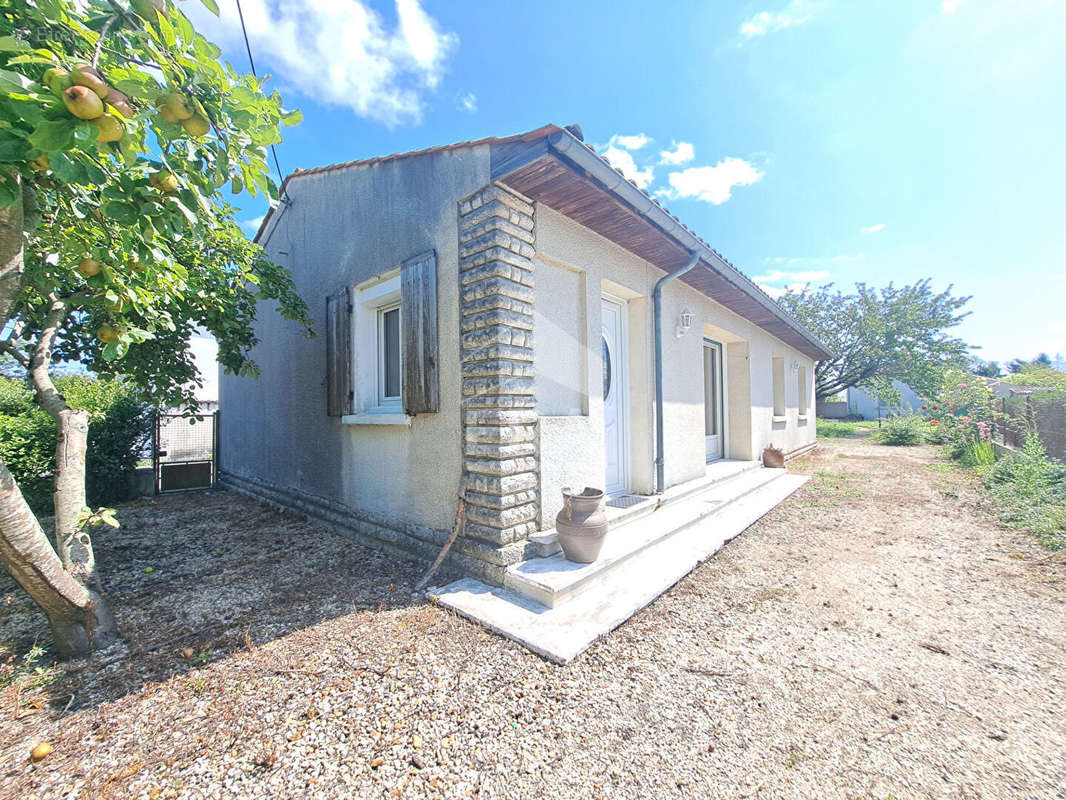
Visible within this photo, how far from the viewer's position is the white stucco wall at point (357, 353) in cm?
364

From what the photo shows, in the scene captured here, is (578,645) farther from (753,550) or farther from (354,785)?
(753,550)

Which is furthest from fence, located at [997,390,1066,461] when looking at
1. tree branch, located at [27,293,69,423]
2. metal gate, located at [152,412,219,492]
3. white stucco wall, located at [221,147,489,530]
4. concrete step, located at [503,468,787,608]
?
metal gate, located at [152,412,219,492]

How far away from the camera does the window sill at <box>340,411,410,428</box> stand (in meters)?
3.99

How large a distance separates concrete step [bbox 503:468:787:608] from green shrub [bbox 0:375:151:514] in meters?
7.57

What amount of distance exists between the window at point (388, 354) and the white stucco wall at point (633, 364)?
1896 millimetres

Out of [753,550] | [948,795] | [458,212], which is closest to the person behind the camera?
[948,795]

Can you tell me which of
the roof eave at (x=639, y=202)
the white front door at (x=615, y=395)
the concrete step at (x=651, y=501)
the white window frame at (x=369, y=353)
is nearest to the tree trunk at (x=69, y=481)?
the white window frame at (x=369, y=353)

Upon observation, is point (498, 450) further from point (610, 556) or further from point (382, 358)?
point (382, 358)

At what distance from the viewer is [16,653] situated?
2.47m

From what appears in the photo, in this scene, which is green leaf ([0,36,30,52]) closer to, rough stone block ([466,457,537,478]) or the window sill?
rough stone block ([466,457,537,478])

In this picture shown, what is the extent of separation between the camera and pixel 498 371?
10.4ft

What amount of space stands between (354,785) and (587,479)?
9.07 ft

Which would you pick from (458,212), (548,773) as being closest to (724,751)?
(548,773)

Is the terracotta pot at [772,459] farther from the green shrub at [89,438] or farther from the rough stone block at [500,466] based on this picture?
the green shrub at [89,438]
